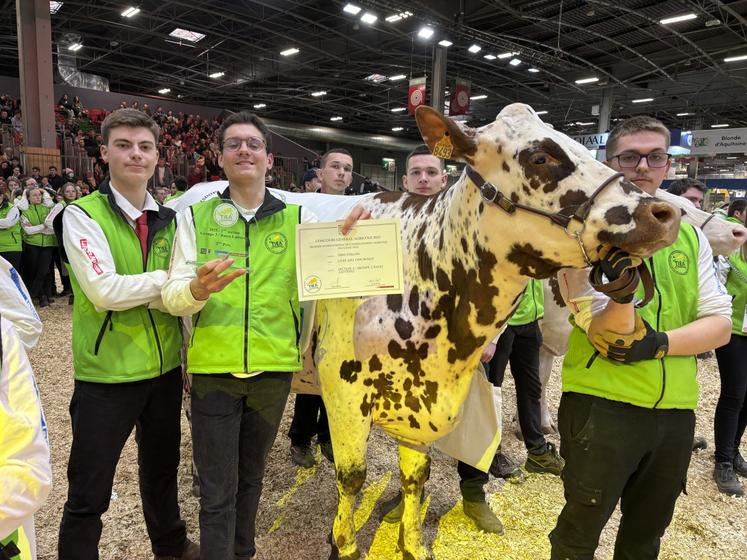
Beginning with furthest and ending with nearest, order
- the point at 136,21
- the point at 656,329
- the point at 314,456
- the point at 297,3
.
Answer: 1. the point at 136,21
2. the point at 297,3
3. the point at 314,456
4. the point at 656,329

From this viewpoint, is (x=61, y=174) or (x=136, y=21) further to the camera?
(x=136, y=21)

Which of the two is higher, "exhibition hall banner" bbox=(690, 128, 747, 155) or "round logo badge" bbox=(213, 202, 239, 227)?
"exhibition hall banner" bbox=(690, 128, 747, 155)

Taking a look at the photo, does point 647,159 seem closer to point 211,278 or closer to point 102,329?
point 211,278

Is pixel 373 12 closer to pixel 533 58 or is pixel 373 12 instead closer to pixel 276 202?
pixel 533 58

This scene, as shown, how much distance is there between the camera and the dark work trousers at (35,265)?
8562mm

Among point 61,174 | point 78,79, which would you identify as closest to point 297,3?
point 61,174

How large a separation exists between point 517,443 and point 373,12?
12402mm

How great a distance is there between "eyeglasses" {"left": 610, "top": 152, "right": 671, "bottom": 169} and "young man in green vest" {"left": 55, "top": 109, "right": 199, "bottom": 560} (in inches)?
73.9

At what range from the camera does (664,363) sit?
1708mm

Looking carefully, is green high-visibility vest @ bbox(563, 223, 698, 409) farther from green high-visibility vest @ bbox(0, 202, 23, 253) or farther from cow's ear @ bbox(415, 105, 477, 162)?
green high-visibility vest @ bbox(0, 202, 23, 253)

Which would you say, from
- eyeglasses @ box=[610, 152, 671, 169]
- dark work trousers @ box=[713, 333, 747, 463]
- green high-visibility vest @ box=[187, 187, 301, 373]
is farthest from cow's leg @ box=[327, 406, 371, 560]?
dark work trousers @ box=[713, 333, 747, 463]

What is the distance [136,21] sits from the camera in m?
16.3

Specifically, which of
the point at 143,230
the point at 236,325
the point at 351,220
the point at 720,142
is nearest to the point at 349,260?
the point at 351,220

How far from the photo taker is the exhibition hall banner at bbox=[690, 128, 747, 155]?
19406 millimetres
